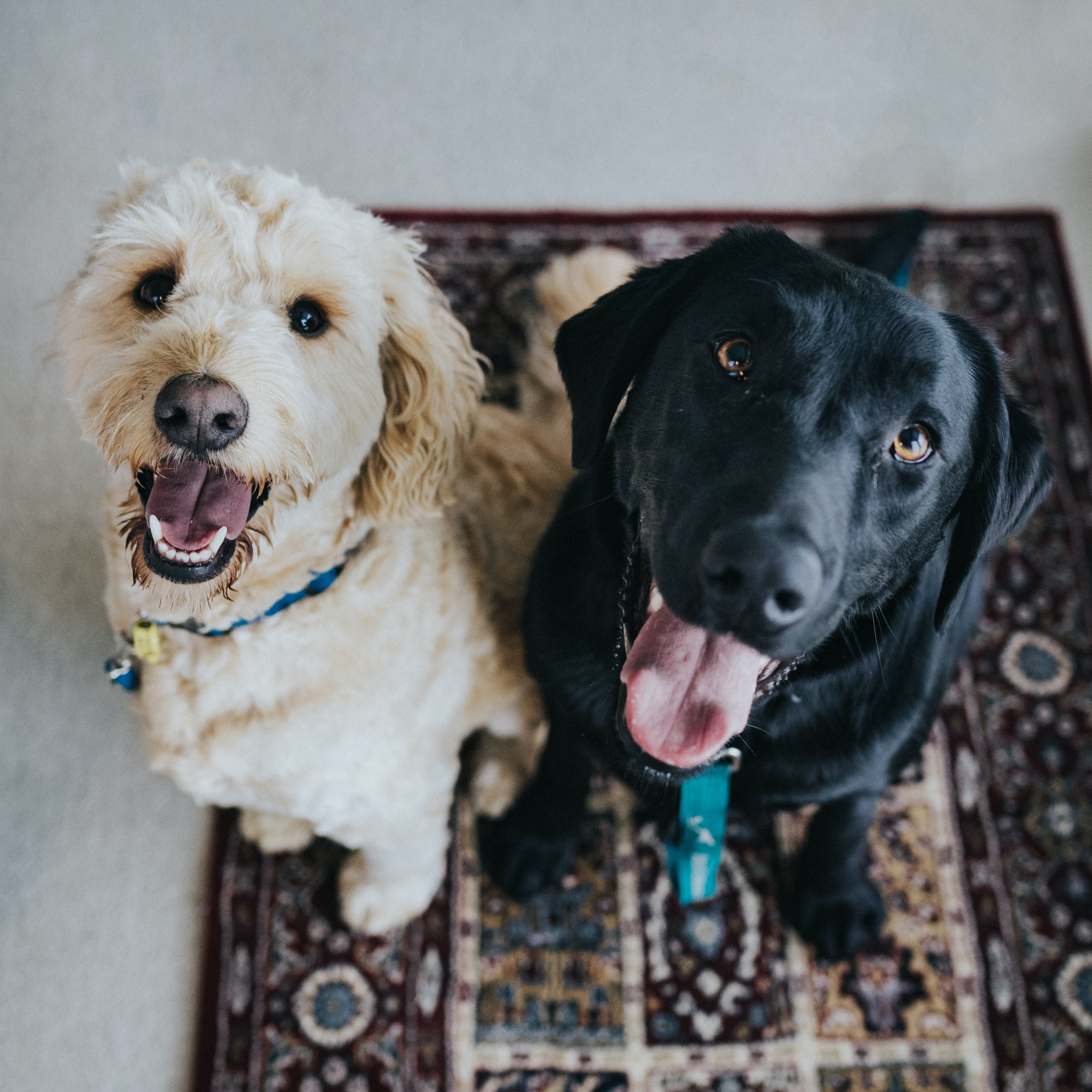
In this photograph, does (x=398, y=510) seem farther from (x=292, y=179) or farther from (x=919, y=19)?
(x=919, y=19)

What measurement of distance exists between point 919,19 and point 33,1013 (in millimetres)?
3062

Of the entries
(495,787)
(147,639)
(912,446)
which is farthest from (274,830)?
(912,446)

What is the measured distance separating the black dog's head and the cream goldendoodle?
0.27 m

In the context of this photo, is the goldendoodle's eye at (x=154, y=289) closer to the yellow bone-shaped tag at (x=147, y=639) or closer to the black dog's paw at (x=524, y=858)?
the yellow bone-shaped tag at (x=147, y=639)

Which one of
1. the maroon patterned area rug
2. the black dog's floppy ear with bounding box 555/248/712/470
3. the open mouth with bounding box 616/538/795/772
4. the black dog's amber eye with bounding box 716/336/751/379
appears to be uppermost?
the black dog's floppy ear with bounding box 555/248/712/470

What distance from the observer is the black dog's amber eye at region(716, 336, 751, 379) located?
40.1 inches

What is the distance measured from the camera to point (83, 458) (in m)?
1.92

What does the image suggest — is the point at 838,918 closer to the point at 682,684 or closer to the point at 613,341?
the point at 682,684

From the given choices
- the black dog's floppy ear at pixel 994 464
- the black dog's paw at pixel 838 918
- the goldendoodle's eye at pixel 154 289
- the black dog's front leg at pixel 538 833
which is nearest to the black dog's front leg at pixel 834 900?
the black dog's paw at pixel 838 918

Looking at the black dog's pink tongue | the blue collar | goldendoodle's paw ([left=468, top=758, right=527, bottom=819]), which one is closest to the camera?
the black dog's pink tongue

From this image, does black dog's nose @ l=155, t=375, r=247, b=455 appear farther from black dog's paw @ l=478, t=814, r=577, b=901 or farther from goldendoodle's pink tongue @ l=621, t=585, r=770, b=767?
black dog's paw @ l=478, t=814, r=577, b=901

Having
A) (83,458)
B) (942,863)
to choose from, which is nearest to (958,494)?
(942,863)

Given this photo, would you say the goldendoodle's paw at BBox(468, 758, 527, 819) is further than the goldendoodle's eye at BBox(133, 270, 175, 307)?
Yes

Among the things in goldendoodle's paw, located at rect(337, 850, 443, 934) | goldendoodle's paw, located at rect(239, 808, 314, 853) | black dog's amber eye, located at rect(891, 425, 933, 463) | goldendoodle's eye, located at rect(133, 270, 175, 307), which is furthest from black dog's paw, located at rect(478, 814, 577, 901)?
goldendoodle's eye, located at rect(133, 270, 175, 307)
